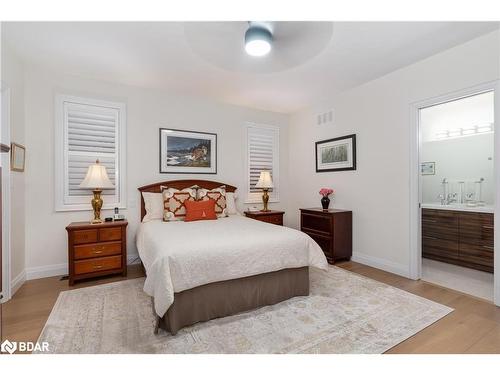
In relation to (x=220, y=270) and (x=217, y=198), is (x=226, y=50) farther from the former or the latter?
(x=217, y=198)

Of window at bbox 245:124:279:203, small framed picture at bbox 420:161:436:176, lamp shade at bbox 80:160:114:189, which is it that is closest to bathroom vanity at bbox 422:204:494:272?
small framed picture at bbox 420:161:436:176

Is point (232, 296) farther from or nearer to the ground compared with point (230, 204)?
nearer to the ground

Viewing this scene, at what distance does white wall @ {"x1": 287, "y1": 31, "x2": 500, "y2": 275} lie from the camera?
8.79 ft

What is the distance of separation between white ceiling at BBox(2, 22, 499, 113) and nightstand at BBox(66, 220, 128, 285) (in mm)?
2015

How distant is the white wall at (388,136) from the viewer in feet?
8.79

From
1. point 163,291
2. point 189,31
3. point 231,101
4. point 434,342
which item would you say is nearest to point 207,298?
point 163,291

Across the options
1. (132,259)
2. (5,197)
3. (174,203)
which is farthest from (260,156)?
(5,197)

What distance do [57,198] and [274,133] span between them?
375 centimetres

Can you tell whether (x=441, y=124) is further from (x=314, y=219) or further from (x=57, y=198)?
(x=57, y=198)

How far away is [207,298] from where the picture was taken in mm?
2123

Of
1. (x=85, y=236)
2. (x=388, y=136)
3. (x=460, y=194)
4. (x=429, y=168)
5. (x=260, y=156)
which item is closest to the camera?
(x=85, y=236)

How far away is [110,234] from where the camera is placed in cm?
318

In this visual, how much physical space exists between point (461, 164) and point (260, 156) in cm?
349

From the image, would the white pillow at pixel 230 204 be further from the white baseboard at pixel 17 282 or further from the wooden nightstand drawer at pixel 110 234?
the white baseboard at pixel 17 282
